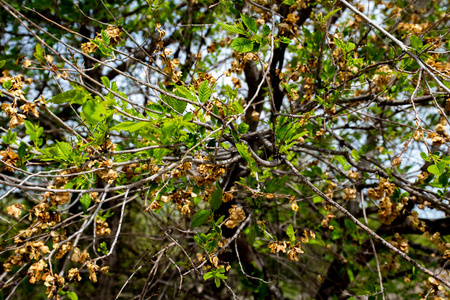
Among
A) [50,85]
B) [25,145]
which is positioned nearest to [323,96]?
[25,145]

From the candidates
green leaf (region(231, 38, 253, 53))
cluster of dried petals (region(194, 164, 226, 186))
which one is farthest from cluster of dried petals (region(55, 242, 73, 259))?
green leaf (region(231, 38, 253, 53))

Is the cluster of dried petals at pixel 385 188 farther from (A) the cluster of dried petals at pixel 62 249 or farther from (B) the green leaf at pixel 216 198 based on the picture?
(A) the cluster of dried petals at pixel 62 249

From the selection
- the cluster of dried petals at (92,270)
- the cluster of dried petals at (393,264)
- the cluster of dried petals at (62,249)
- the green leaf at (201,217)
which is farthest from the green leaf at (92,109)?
the cluster of dried petals at (393,264)

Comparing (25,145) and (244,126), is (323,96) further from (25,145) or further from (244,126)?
(25,145)

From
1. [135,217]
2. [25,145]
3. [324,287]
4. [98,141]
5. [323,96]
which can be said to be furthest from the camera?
[135,217]

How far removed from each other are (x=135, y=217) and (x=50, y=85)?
2.02 m

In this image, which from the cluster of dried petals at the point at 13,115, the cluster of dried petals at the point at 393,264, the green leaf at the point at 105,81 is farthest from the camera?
the cluster of dried petals at the point at 393,264

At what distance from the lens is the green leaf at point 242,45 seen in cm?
157

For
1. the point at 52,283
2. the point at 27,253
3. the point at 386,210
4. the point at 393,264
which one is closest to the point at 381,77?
the point at 386,210

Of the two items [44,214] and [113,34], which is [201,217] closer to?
[44,214]

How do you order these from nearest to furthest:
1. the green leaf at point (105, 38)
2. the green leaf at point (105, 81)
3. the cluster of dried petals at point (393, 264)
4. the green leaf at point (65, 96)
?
the green leaf at point (65, 96)
the green leaf at point (105, 81)
the green leaf at point (105, 38)
the cluster of dried petals at point (393, 264)

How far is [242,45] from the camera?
1.60m

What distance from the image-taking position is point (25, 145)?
1.48 meters

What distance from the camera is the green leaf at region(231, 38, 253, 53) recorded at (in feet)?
5.15
